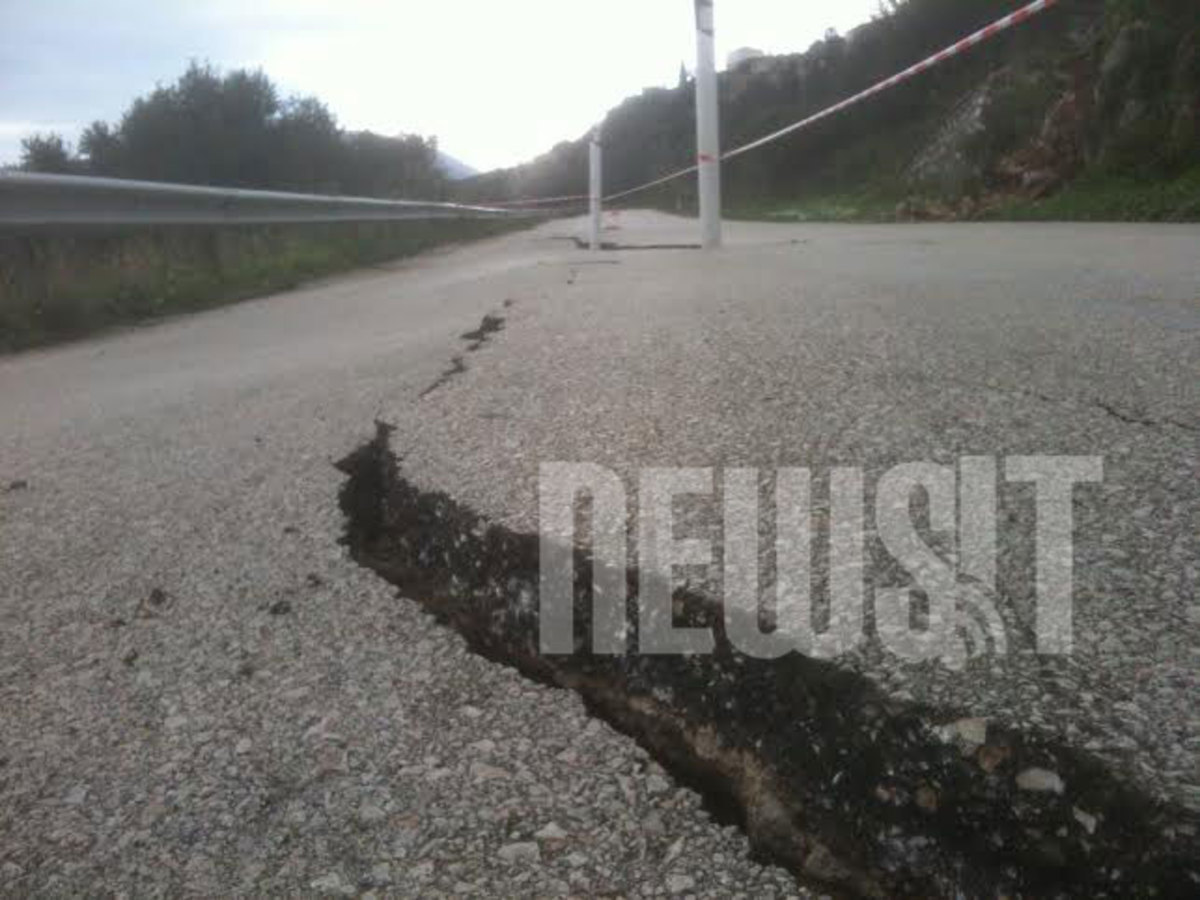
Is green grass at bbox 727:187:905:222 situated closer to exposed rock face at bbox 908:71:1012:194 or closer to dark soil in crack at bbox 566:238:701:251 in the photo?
exposed rock face at bbox 908:71:1012:194

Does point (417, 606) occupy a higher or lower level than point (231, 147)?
lower

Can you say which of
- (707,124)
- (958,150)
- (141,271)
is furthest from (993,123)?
(141,271)

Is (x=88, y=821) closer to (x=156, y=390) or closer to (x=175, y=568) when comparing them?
(x=175, y=568)

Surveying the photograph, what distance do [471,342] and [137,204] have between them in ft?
9.74

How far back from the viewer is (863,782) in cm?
118

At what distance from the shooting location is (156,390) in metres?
3.67

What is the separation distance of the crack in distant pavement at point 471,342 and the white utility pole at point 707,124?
13.1ft

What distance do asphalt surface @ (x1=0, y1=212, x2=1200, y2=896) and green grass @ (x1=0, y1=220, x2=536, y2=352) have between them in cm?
188

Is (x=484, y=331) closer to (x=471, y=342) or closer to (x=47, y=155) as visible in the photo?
(x=471, y=342)

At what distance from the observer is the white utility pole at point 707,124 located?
28.4 ft

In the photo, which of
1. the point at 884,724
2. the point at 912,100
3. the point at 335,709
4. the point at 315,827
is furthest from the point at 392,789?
A: the point at 912,100

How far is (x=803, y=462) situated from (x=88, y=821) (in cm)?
127

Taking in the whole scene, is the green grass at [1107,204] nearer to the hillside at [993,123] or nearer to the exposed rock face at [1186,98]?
the hillside at [993,123]

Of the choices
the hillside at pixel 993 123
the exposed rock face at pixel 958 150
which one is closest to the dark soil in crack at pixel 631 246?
the hillside at pixel 993 123
